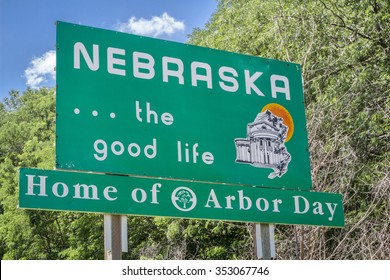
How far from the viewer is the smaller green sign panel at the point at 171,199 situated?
5.93 metres

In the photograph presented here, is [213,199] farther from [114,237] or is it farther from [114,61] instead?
[114,61]

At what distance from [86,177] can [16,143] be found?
98.0ft

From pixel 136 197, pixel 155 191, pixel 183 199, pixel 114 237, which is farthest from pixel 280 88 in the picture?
pixel 114 237

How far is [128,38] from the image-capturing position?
6.77m

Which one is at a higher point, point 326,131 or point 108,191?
point 326,131

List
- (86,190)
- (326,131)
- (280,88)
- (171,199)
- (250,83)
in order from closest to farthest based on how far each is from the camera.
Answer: (86,190) → (171,199) → (250,83) → (280,88) → (326,131)

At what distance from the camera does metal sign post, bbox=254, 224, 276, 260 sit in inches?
273

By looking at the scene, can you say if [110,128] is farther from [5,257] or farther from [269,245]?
[5,257]

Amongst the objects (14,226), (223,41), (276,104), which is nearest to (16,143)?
(14,226)

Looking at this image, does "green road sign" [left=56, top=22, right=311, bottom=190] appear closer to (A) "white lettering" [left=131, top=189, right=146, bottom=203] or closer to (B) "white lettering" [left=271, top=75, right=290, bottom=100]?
(B) "white lettering" [left=271, top=75, right=290, bottom=100]

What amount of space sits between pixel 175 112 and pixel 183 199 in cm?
83

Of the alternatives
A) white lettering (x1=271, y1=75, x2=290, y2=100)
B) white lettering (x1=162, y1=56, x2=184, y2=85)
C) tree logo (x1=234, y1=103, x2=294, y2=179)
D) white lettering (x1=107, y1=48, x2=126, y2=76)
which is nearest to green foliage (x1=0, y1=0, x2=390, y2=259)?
tree logo (x1=234, y1=103, x2=294, y2=179)

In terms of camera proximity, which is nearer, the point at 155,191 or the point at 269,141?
the point at 155,191

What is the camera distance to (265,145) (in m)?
7.14
